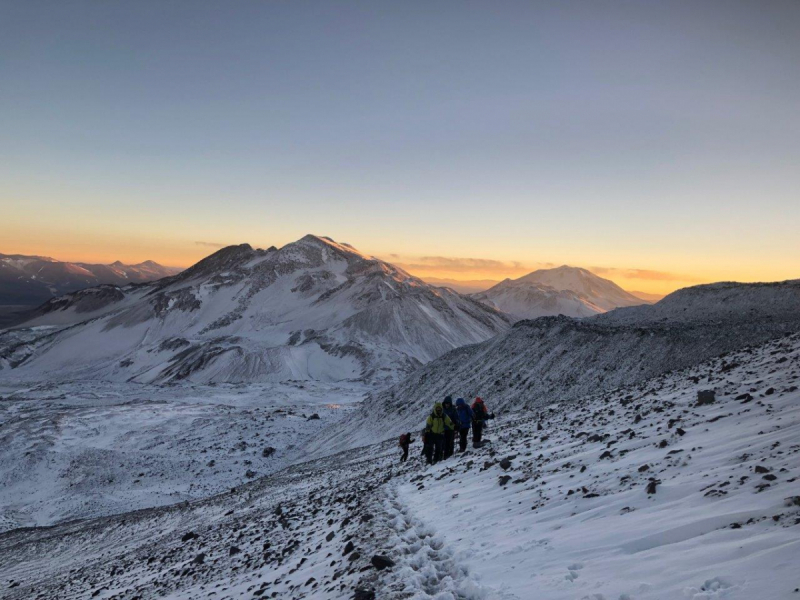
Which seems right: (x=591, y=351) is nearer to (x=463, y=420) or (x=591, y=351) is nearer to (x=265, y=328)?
(x=463, y=420)

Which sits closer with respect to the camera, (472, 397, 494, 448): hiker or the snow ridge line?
the snow ridge line

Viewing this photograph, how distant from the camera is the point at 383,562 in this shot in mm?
8227

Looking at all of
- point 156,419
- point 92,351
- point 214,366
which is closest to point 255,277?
point 92,351

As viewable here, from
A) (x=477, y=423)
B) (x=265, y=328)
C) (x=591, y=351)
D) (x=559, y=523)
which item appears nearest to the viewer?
(x=559, y=523)

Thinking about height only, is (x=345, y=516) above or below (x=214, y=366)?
above

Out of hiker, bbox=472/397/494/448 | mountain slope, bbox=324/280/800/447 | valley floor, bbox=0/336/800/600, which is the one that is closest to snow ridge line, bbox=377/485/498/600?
valley floor, bbox=0/336/800/600

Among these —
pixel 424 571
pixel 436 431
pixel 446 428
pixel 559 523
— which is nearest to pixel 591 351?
pixel 446 428

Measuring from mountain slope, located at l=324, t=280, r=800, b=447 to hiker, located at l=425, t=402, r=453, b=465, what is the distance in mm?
15445

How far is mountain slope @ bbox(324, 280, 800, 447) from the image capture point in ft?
101

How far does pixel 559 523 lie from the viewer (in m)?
8.34

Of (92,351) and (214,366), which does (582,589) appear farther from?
(92,351)

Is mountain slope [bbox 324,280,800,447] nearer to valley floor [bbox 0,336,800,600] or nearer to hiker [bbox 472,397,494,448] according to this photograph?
valley floor [bbox 0,336,800,600]

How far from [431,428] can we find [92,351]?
149 m

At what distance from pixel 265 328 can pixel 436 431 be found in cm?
13669
